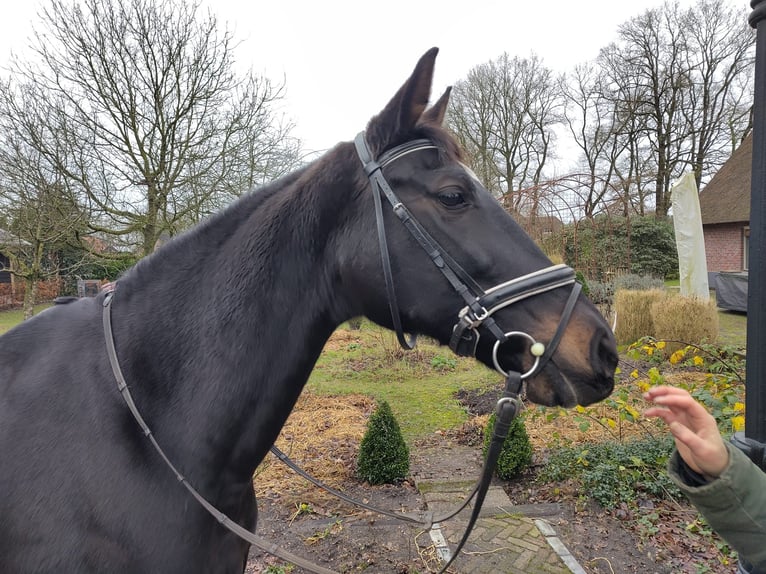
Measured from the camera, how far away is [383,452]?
440 cm

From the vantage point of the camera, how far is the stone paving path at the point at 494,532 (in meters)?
3.17

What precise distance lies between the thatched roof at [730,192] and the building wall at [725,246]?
16.5 inches

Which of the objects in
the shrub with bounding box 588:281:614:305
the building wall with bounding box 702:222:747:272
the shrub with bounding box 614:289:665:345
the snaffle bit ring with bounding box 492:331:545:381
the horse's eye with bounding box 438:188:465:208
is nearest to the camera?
the snaffle bit ring with bounding box 492:331:545:381

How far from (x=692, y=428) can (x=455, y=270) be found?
31.9 inches

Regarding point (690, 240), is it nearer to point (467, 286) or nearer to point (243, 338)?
point (467, 286)

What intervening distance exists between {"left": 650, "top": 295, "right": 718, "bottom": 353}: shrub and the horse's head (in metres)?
7.98

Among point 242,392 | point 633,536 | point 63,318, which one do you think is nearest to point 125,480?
point 242,392

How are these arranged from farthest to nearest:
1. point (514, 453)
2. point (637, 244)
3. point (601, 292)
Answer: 1. point (637, 244)
2. point (601, 292)
3. point (514, 453)

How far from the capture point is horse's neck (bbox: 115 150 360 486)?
1.47m

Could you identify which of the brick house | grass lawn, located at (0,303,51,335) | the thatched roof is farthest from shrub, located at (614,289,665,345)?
grass lawn, located at (0,303,51,335)

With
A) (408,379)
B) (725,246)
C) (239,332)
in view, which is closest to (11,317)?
(408,379)

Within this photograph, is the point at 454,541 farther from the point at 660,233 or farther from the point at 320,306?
the point at 660,233

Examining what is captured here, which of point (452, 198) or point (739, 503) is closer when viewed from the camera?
point (739, 503)

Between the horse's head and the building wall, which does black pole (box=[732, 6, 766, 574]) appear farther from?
the building wall
